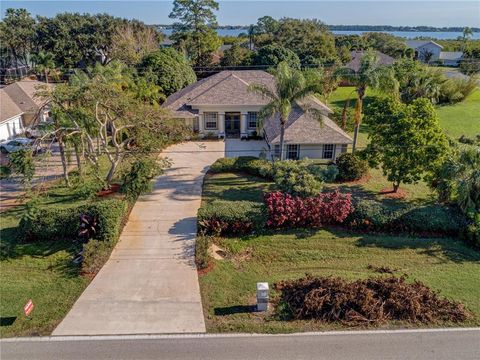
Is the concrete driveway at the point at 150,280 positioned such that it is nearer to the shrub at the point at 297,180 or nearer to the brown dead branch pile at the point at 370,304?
the brown dead branch pile at the point at 370,304

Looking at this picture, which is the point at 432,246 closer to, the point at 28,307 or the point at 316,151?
the point at 316,151

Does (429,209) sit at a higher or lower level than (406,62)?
lower

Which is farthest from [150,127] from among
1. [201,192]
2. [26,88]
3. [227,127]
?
[26,88]

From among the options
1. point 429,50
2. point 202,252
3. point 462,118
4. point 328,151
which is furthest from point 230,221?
point 429,50

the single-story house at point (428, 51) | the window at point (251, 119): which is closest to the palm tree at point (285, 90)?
the window at point (251, 119)

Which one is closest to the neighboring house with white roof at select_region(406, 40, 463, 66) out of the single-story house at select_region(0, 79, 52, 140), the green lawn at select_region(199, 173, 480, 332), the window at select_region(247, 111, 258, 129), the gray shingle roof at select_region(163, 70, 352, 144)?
the gray shingle roof at select_region(163, 70, 352, 144)

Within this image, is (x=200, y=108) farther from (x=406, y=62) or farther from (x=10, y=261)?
(x=406, y=62)
